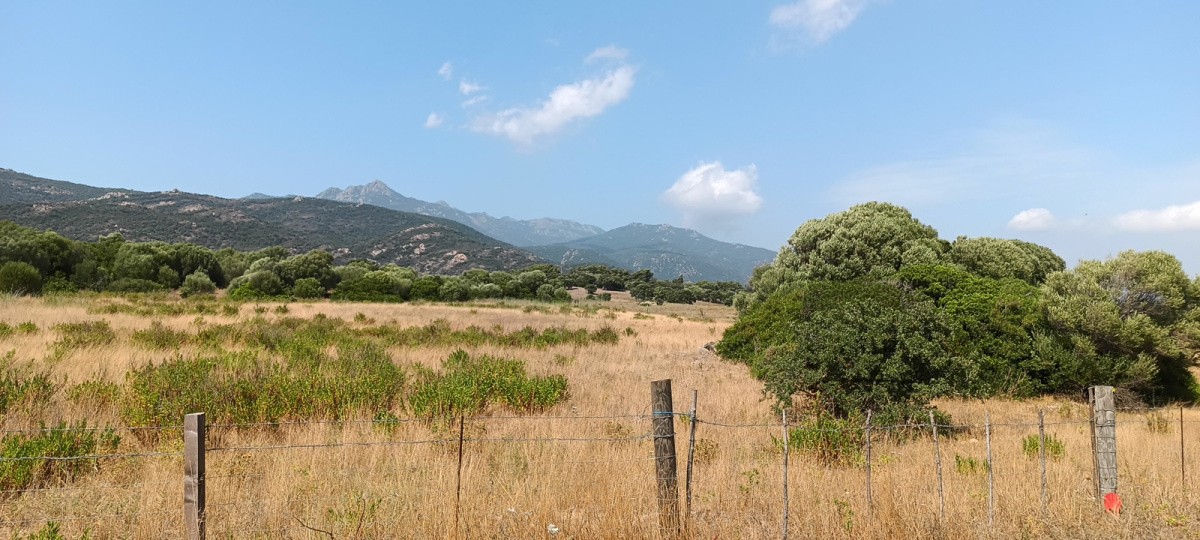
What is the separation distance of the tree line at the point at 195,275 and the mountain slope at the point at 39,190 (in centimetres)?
15860

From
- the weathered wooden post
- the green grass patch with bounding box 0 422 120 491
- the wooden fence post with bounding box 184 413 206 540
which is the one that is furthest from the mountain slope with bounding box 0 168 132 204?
the weathered wooden post

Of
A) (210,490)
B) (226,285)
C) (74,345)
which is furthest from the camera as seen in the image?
(226,285)

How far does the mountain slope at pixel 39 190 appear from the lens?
16826cm

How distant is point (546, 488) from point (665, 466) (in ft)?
4.48

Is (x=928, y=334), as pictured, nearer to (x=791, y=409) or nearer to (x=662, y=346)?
(x=791, y=409)

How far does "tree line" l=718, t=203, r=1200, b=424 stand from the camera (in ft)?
33.0

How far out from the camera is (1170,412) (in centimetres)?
1341

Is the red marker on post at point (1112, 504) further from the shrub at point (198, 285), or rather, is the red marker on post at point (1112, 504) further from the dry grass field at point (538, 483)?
the shrub at point (198, 285)

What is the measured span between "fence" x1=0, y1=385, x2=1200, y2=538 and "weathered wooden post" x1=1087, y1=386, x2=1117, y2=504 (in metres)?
0.11

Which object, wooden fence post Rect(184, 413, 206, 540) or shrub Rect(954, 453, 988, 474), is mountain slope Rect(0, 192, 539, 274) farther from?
shrub Rect(954, 453, 988, 474)

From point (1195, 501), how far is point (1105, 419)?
1.29m

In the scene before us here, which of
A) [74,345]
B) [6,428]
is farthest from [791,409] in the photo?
[74,345]

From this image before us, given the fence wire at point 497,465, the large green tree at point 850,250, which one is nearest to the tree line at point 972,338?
the fence wire at point 497,465

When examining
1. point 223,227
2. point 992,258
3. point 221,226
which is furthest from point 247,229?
point 992,258
